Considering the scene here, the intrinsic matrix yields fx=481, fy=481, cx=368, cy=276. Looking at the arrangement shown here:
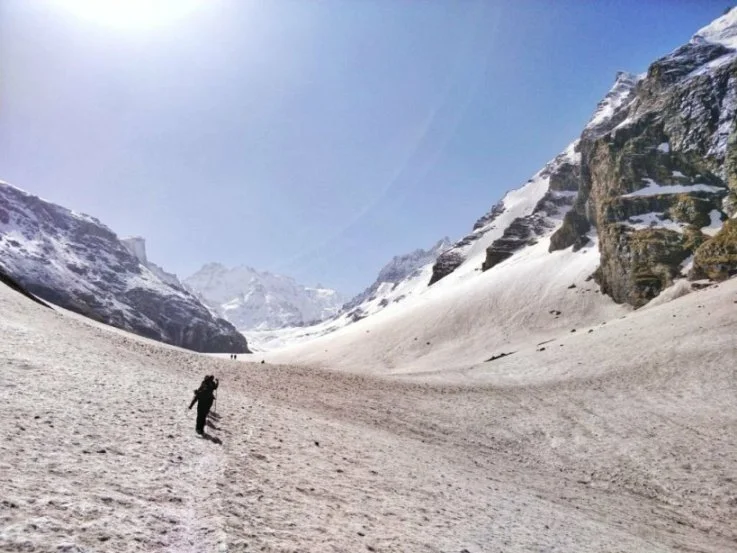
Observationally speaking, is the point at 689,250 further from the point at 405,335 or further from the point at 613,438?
the point at 613,438

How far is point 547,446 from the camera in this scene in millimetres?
22953

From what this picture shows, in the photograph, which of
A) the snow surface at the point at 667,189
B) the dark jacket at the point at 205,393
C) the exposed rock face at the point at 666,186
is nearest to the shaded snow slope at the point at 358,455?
the dark jacket at the point at 205,393

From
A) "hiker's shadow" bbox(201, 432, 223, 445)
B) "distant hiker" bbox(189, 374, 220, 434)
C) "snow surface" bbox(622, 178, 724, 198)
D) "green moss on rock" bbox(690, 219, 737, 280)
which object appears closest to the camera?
"hiker's shadow" bbox(201, 432, 223, 445)

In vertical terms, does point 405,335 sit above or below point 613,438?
above

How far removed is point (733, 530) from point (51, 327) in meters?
34.3

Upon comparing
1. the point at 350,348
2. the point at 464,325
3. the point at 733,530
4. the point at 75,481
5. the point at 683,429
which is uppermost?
the point at 464,325

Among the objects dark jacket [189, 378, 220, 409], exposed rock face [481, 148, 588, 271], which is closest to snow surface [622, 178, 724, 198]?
exposed rock face [481, 148, 588, 271]

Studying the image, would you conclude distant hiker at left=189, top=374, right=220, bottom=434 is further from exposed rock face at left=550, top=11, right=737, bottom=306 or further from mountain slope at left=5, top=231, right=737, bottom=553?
exposed rock face at left=550, top=11, right=737, bottom=306

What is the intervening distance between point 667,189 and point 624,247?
69.7 feet

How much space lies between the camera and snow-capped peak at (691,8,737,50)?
133 meters

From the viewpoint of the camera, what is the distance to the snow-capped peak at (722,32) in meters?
133

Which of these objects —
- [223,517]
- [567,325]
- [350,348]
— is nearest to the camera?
[223,517]

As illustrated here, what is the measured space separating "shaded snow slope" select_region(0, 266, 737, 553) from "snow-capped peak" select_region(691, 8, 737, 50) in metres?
139

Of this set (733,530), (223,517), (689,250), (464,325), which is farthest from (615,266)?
(223,517)
